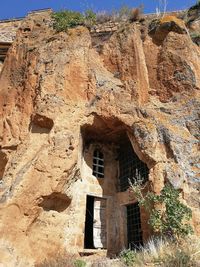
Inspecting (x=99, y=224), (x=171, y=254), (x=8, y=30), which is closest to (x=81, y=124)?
(x=99, y=224)

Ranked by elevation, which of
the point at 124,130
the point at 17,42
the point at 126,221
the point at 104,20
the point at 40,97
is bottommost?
the point at 126,221

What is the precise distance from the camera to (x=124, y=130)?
492 inches

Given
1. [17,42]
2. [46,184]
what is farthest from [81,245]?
[17,42]

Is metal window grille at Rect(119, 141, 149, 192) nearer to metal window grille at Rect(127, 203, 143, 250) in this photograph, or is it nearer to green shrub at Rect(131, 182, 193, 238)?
metal window grille at Rect(127, 203, 143, 250)

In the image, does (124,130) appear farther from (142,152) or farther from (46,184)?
(46,184)

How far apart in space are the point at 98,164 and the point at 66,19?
6.92 meters

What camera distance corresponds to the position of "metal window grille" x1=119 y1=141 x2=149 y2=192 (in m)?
11.9

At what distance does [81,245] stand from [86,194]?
191 cm

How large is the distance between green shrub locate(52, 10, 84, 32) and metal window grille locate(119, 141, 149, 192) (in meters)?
6.01

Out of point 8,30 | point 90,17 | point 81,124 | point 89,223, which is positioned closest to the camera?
point 81,124

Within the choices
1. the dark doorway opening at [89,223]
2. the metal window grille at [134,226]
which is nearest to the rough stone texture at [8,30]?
the dark doorway opening at [89,223]

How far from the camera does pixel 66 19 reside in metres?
14.3

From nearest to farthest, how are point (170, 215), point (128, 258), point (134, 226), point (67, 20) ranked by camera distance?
1. point (128, 258)
2. point (170, 215)
3. point (134, 226)
4. point (67, 20)

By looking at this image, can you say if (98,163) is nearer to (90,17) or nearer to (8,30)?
(90,17)
